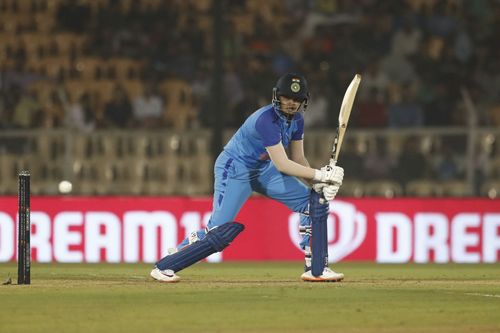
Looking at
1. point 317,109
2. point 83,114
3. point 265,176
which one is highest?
point 317,109

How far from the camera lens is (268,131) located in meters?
11.7

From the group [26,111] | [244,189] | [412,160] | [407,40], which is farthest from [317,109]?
[244,189]

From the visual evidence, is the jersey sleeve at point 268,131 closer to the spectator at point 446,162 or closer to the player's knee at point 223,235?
the player's knee at point 223,235

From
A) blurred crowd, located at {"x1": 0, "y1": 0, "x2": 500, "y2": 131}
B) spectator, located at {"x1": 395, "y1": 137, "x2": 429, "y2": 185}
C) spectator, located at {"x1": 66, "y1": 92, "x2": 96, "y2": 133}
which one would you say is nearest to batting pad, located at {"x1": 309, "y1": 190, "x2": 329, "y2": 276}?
spectator, located at {"x1": 395, "y1": 137, "x2": 429, "y2": 185}

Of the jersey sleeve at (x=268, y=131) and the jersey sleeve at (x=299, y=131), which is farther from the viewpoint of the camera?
the jersey sleeve at (x=299, y=131)

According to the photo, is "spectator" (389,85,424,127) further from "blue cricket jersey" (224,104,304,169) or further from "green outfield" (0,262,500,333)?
"blue cricket jersey" (224,104,304,169)

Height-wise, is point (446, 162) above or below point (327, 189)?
above

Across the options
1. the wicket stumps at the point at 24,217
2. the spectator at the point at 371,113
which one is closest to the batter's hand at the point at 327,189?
the wicket stumps at the point at 24,217

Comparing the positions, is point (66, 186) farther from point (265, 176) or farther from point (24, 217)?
point (265, 176)

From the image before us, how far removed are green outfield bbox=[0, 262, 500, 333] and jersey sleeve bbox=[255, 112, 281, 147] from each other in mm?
1323

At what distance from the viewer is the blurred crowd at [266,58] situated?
20.5 metres

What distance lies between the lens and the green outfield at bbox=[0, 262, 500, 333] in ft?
30.4

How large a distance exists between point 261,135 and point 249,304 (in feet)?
6.05

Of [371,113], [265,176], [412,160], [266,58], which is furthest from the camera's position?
[266,58]
